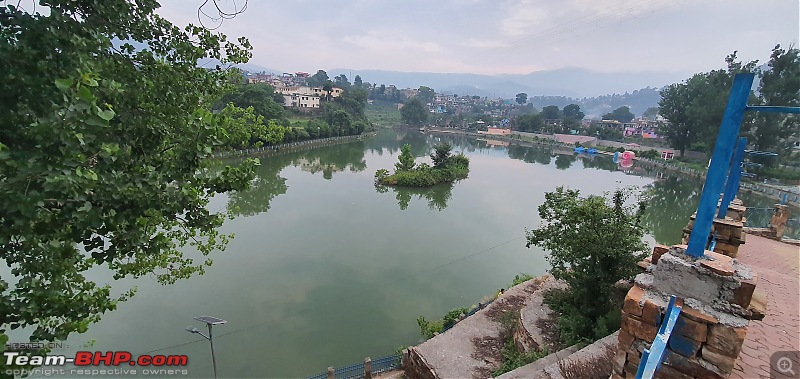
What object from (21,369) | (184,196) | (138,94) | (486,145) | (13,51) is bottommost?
(486,145)

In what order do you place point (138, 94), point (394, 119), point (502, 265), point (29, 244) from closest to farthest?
point (29, 244)
point (138, 94)
point (502, 265)
point (394, 119)

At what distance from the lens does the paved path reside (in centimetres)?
326

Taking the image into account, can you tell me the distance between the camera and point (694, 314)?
216cm

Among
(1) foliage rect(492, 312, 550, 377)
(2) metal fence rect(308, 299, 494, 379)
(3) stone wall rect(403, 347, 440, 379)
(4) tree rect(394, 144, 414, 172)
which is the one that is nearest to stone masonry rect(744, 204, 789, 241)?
(1) foliage rect(492, 312, 550, 377)

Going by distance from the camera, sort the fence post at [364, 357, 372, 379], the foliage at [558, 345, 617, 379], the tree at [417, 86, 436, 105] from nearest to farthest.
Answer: the foliage at [558, 345, 617, 379]
the fence post at [364, 357, 372, 379]
the tree at [417, 86, 436, 105]

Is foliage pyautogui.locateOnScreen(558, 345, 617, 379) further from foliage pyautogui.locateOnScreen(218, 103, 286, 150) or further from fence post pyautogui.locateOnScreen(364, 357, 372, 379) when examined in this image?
foliage pyautogui.locateOnScreen(218, 103, 286, 150)

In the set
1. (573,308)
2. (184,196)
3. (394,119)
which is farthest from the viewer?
(394,119)

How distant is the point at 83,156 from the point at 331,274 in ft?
31.6

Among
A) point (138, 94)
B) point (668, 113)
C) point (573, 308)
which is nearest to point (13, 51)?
point (138, 94)

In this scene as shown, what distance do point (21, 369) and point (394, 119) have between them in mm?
87295

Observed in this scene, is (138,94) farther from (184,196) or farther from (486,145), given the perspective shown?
(486,145)

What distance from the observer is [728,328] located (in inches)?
81.7

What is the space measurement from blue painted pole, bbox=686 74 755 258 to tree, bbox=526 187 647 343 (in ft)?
14.4

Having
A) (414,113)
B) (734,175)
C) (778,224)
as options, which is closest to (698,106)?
(778,224)
